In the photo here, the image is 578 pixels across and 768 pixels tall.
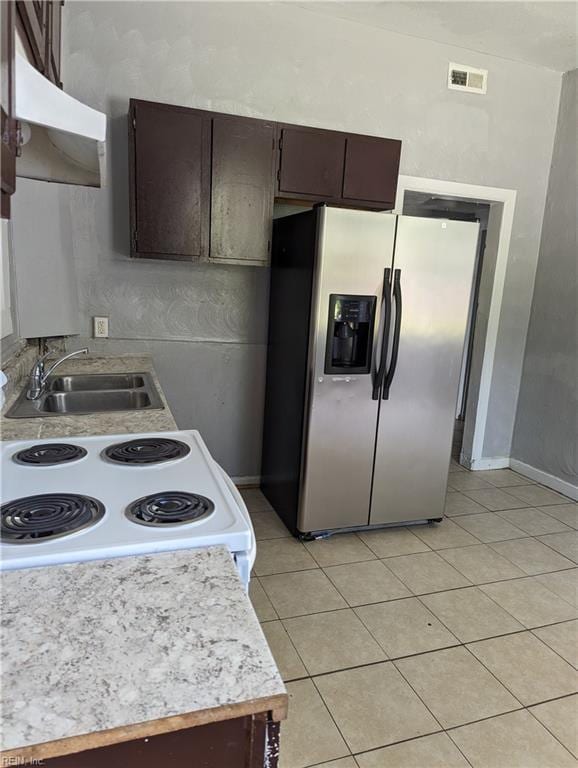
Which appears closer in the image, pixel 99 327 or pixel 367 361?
pixel 367 361

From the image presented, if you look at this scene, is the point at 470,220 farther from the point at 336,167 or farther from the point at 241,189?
the point at 241,189

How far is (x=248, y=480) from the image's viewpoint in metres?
3.47

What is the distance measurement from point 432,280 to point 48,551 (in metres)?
2.37

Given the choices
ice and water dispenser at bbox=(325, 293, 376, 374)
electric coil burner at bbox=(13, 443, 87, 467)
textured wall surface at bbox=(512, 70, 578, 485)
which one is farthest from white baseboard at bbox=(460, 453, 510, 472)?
electric coil burner at bbox=(13, 443, 87, 467)

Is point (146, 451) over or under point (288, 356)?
under

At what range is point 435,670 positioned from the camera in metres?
1.90

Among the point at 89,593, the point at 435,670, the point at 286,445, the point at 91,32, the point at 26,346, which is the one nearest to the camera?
the point at 89,593

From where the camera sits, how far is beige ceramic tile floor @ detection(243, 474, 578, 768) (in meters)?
1.59

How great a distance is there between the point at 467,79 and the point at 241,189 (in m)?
1.82

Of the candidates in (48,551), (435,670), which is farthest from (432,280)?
(48,551)

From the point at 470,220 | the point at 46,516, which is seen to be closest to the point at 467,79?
the point at 470,220

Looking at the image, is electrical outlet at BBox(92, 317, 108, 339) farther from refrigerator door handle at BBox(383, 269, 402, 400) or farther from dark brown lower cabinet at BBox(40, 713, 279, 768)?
dark brown lower cabinet at BBox(40, 713, 279, 768)

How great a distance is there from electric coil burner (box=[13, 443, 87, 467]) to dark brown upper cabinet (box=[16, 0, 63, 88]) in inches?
37.3

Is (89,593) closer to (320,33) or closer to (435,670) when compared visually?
(435,670)
